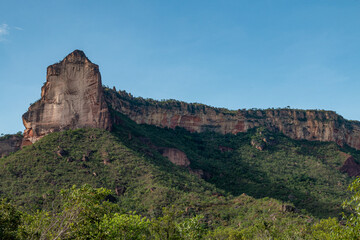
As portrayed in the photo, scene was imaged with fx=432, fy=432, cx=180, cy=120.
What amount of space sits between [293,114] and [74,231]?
4577 inches

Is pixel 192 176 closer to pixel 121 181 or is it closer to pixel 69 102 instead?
pixel 121 181

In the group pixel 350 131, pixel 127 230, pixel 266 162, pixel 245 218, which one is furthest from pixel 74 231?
pixel 350 131

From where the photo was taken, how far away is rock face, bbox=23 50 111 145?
84.2 metres

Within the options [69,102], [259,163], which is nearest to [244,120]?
[259,163]

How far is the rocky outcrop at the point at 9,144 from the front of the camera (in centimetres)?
8531

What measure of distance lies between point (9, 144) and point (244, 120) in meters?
70.6

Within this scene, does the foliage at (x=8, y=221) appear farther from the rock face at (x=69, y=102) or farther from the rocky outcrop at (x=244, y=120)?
the rocky outcrop at (x=244, y=120)

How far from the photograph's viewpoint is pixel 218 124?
434ft

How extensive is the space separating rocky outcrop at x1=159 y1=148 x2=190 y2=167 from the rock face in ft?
50.5

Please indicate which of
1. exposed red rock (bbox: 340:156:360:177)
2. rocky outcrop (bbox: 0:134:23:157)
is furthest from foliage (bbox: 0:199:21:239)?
exposed red rock (bbox: 340:156:360:177)

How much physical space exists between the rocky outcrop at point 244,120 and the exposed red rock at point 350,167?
15343 millimetres

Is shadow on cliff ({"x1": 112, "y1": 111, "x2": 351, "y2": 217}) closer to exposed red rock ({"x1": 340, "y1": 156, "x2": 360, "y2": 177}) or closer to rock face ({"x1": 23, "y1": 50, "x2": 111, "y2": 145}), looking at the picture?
exposed red rock ({"x1": 340, "y1": 156, "x2": 360, "y2": 177})

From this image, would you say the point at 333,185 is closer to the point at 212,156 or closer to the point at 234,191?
the point at 234,191

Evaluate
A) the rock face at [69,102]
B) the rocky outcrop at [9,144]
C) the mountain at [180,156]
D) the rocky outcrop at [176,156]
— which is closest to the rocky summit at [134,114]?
the rock face at [69,102]
